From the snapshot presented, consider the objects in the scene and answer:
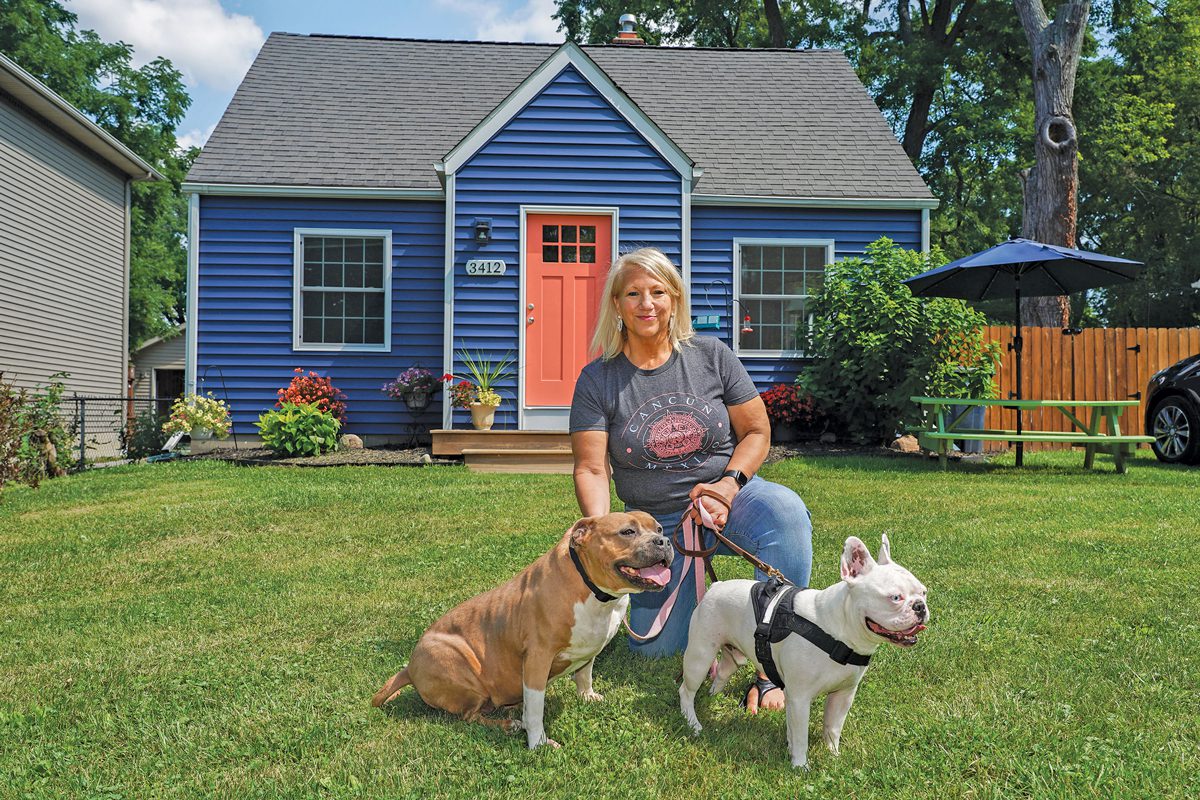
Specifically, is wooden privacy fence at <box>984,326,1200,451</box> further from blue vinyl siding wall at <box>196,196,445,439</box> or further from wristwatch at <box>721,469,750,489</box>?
wristwatch at <box>721,469,750,489</box>

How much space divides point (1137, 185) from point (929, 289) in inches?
894

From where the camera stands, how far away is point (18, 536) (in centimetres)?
584

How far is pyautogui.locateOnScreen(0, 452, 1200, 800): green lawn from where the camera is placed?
2.39 meters

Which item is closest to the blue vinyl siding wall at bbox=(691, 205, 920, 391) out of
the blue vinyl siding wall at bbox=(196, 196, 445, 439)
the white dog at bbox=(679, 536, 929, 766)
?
the blue vinyl siding wall at bbox=(196, 196, 445, 439)

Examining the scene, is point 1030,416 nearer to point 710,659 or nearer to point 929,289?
point 929,289

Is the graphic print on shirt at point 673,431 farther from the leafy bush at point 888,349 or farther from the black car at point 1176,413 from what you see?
the black car at point 1176,413

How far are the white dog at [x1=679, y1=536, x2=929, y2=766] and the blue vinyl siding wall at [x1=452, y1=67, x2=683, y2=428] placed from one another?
25.6ft

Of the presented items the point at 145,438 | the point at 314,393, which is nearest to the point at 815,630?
the point at 314,393

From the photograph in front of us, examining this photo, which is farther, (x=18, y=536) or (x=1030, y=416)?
(x=1030, y=416)

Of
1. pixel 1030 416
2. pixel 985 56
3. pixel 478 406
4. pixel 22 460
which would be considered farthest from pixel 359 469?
pixel 985 56

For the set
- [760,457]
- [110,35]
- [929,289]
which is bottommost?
[760,457]

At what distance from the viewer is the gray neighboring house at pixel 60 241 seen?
516 inches

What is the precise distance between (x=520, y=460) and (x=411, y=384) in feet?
7.01

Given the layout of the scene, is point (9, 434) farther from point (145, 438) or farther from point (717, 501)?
point (717, 501)
